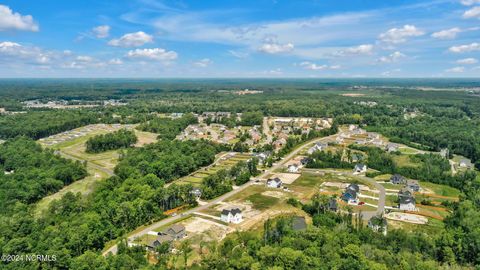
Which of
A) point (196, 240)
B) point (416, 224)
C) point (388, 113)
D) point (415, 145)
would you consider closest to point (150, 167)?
point (196, 240)

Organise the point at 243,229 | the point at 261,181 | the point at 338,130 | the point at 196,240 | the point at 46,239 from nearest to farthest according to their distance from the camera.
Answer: the point at 46,239 → the point at 196,240 → the point at 243,229 → the point at 261,181 → the point at 338,130

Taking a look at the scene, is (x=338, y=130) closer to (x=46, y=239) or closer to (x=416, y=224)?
(x=416, y=224)

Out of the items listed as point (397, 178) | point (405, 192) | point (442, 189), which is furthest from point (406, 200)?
point (442, 189)

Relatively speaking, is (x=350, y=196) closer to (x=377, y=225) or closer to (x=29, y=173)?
(x=377, y=225)

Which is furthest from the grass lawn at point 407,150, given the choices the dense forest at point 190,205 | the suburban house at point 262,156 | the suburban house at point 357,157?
the suburban house at point 262,156

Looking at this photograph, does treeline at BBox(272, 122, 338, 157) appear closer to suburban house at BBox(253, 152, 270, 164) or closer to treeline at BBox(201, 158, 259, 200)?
suburban house at BBox(253, 152, 270, 164)


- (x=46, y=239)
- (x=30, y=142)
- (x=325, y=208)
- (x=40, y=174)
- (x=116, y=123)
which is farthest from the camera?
(x=116, y=123)

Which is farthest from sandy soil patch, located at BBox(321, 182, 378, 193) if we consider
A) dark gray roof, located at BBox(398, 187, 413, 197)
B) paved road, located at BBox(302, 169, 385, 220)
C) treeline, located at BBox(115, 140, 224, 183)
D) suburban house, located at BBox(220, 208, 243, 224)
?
treeline, located at BBox(115, 140, 224, 183)
